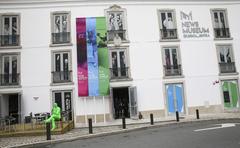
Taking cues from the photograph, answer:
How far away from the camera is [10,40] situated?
20625mm

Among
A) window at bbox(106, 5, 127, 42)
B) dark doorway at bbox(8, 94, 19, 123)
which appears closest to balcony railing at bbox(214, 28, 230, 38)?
window at bbox(106, 5, 127, 42)

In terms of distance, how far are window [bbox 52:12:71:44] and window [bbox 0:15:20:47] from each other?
8.77ft

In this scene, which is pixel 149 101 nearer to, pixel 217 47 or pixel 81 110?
pixel 81 110

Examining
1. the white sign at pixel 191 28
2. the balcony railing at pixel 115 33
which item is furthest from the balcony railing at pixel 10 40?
the white sign at pixel 191 28

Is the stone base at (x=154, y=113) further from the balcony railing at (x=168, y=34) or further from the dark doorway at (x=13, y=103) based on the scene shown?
the dark doorway at (x=13, y=103)

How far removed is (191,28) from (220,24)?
8.86 feet

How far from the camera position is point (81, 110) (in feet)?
65.6

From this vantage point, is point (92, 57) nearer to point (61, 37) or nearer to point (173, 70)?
point (61, 37)

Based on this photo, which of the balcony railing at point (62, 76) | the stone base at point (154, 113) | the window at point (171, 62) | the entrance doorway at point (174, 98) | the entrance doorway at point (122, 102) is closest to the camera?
the balcony railing at point (62, 76)

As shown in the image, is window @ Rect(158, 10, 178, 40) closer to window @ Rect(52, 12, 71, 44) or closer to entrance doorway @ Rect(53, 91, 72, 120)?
window @ Rect(52, 12, 71, 44)

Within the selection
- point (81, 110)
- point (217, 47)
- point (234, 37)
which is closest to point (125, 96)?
point (81, 110)

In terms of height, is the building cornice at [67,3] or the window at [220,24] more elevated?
the building cornice at [67,3]

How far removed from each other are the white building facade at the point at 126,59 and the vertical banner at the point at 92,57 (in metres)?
0.81

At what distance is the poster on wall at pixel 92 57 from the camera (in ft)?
64.8
